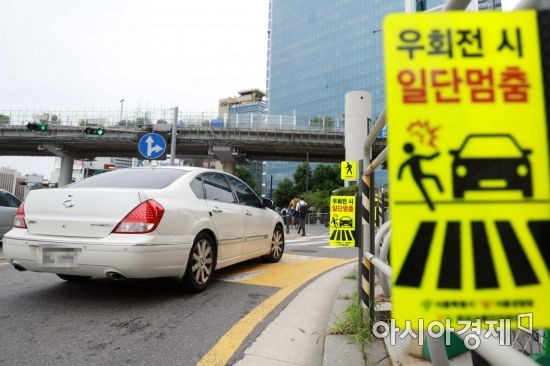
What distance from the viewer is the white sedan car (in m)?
3.33

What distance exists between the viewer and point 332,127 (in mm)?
45750

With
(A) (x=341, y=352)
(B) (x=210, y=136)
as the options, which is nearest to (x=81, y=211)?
(A) (x=341, y=352)

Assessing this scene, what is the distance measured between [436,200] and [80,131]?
51981 millimetres

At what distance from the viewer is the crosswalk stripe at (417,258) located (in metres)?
0.76

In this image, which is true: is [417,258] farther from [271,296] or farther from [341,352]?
[271,296]

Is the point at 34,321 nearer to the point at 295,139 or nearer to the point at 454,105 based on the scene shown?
the point at 454,105

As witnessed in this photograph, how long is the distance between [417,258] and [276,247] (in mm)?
5771

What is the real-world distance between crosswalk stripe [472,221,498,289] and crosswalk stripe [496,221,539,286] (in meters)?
0.03

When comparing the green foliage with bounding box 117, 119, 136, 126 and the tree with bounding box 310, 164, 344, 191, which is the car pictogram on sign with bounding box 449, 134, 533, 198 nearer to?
the green foliage with bounding box 117, 119, 136, 126

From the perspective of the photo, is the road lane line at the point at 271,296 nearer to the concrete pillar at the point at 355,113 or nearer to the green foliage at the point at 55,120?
the concrete pillar at the point at 355,113

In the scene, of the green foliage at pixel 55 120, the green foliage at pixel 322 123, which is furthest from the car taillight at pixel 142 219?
the green foliage at pixel 55 120

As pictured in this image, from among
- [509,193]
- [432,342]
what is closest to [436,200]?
[509,193]

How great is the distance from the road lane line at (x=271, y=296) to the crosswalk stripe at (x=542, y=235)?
82.8 inches

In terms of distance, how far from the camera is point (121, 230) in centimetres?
337
